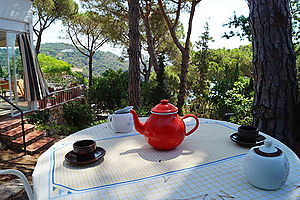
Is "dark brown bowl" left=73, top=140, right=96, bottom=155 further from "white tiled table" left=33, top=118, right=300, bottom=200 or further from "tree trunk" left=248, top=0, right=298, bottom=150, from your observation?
"tree trunk" left=248, top=0, right=298, bottom=150

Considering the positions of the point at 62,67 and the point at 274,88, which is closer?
the point at 274,88

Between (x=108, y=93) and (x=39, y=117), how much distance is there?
2.70 m

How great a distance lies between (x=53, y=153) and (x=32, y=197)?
31 centimetres

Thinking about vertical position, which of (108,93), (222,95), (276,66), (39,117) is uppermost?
(276,66)

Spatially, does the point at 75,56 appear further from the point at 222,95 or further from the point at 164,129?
the point at 164,129

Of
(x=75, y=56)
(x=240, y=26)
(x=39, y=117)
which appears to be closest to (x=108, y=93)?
(x=39, y=117)

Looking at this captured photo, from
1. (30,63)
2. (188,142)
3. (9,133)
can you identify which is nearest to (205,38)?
(30,63)

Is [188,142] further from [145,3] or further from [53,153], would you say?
[145,3]

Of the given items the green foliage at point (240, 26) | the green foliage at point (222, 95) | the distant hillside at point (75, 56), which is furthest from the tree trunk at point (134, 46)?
the distant hillside at point (75, 56)

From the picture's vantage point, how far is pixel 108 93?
7453 mm

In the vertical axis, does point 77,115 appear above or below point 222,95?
below

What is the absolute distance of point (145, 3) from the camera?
8.53m

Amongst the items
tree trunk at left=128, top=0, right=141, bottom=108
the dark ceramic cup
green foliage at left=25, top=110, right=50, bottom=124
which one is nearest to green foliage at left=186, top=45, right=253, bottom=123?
tree trunk at left=128, top=0, right=141, bottom=108

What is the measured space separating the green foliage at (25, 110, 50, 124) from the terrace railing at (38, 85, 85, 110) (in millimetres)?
427
